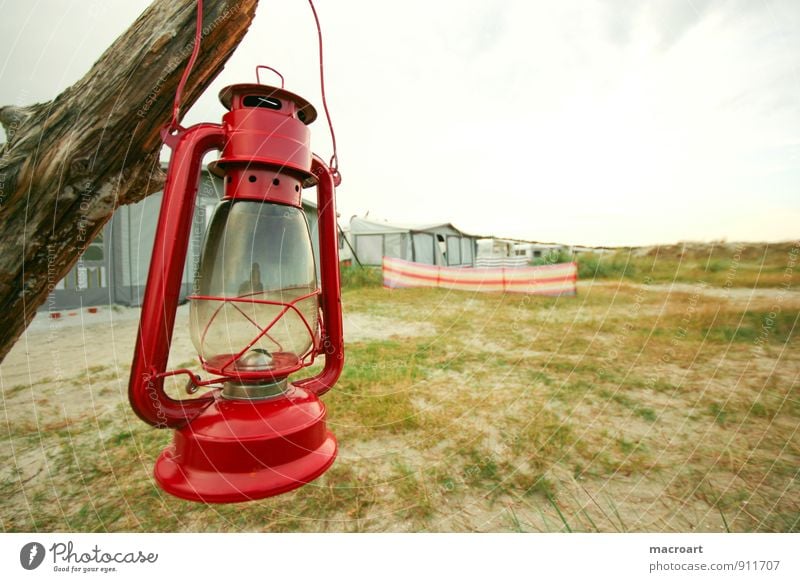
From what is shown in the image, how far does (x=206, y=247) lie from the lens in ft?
1.95

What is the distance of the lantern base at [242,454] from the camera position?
0.50 metres

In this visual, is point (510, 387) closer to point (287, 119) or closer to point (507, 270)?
point (287, 119)

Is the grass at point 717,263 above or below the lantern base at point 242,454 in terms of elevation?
above

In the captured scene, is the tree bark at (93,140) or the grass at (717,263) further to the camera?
the grass at (717,263)

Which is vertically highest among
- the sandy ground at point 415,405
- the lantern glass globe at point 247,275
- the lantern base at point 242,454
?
the lantern glass globe at point 247,275

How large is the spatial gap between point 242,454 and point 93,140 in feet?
2.05

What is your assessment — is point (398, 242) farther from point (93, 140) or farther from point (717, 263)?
point (93, 140)

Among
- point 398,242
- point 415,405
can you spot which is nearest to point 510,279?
point 398,242

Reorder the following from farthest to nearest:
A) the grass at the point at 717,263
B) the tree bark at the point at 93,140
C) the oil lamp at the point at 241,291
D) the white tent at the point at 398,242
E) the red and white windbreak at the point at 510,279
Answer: the white tent at the point at 398,242, the red and white windbreak at the point at 510,279, the grass at the point at 717,263, the tree bark at the point at 93,140, the oil lamp at the point at 241,291

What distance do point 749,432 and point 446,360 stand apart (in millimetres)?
1343

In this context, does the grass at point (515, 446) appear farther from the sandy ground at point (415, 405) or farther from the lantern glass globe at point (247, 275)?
the lantern glass globe at point (247, 275)

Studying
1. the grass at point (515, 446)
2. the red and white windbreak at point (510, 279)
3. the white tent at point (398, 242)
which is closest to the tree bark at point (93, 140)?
the grass at point (515, 446)

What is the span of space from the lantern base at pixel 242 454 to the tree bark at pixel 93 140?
478 mm

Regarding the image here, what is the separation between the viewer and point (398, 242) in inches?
325
